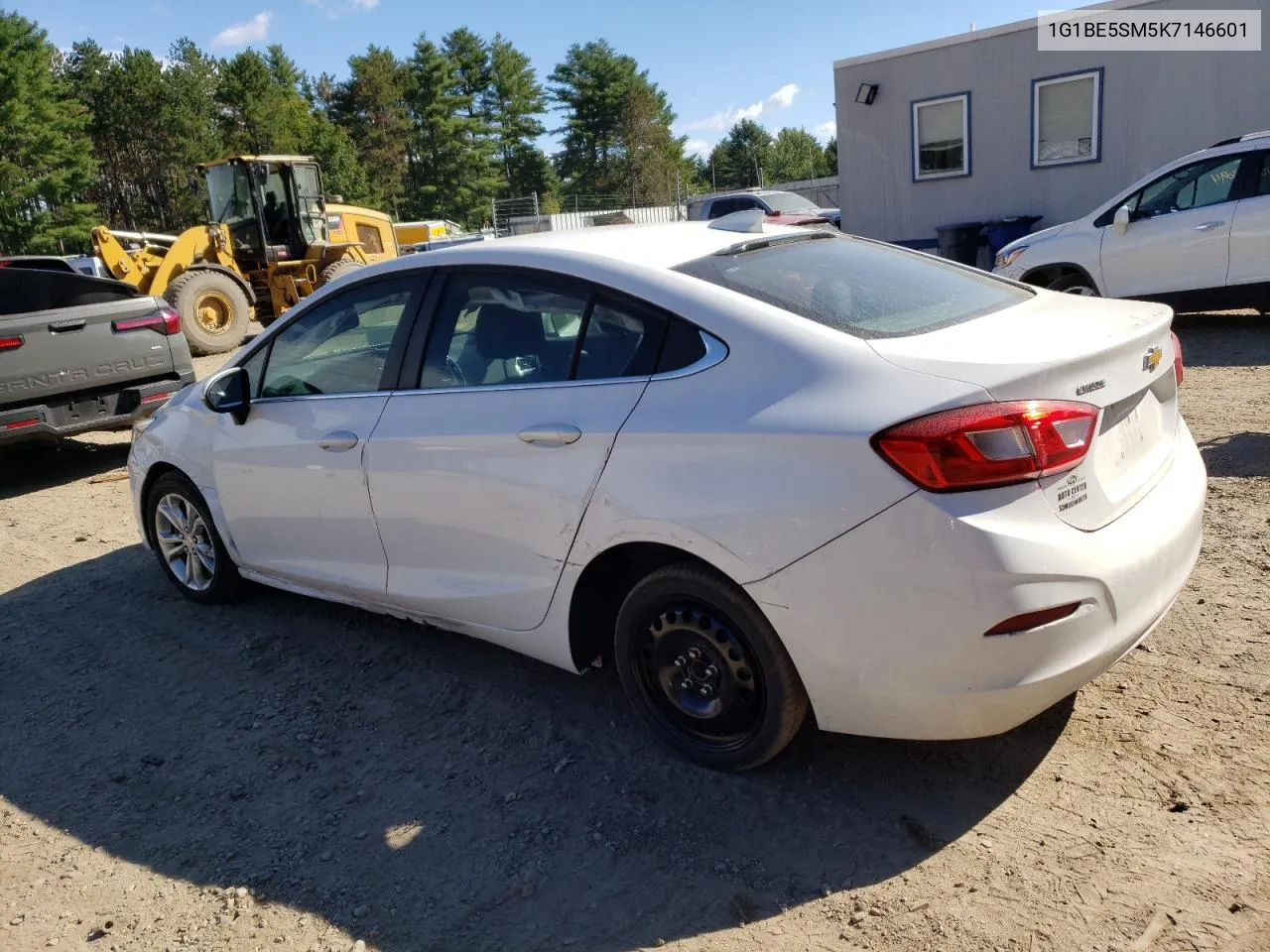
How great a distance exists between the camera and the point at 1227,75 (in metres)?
12.9

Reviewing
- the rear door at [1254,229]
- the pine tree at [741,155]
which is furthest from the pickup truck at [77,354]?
the pine tree at [741,155]

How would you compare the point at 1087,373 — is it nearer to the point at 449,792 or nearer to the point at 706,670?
the point at 706,670

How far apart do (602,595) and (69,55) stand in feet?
230

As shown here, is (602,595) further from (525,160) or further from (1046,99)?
(525,160)

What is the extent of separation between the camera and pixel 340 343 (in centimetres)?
402

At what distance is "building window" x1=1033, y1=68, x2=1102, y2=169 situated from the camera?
1385cm

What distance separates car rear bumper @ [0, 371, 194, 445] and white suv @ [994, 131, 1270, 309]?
7.38m

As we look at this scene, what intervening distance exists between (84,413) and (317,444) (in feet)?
15.4

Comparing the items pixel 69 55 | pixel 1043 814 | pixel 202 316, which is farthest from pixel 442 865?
pixel 69 55

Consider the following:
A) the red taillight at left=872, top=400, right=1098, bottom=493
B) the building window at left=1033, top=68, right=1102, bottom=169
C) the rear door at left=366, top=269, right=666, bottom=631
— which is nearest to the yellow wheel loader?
the building window at left=1033, top=68, right=1102, bottom=169

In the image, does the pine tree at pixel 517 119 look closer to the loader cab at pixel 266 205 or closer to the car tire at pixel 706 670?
the loader cab at pixel 266 205

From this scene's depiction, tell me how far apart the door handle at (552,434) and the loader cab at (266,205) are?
15.0m

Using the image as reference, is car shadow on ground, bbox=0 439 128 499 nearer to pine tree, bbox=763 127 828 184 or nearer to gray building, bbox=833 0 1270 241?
gray building, bbox=833 0 1270 241

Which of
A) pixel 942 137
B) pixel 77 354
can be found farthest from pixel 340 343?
pixel 942 137
